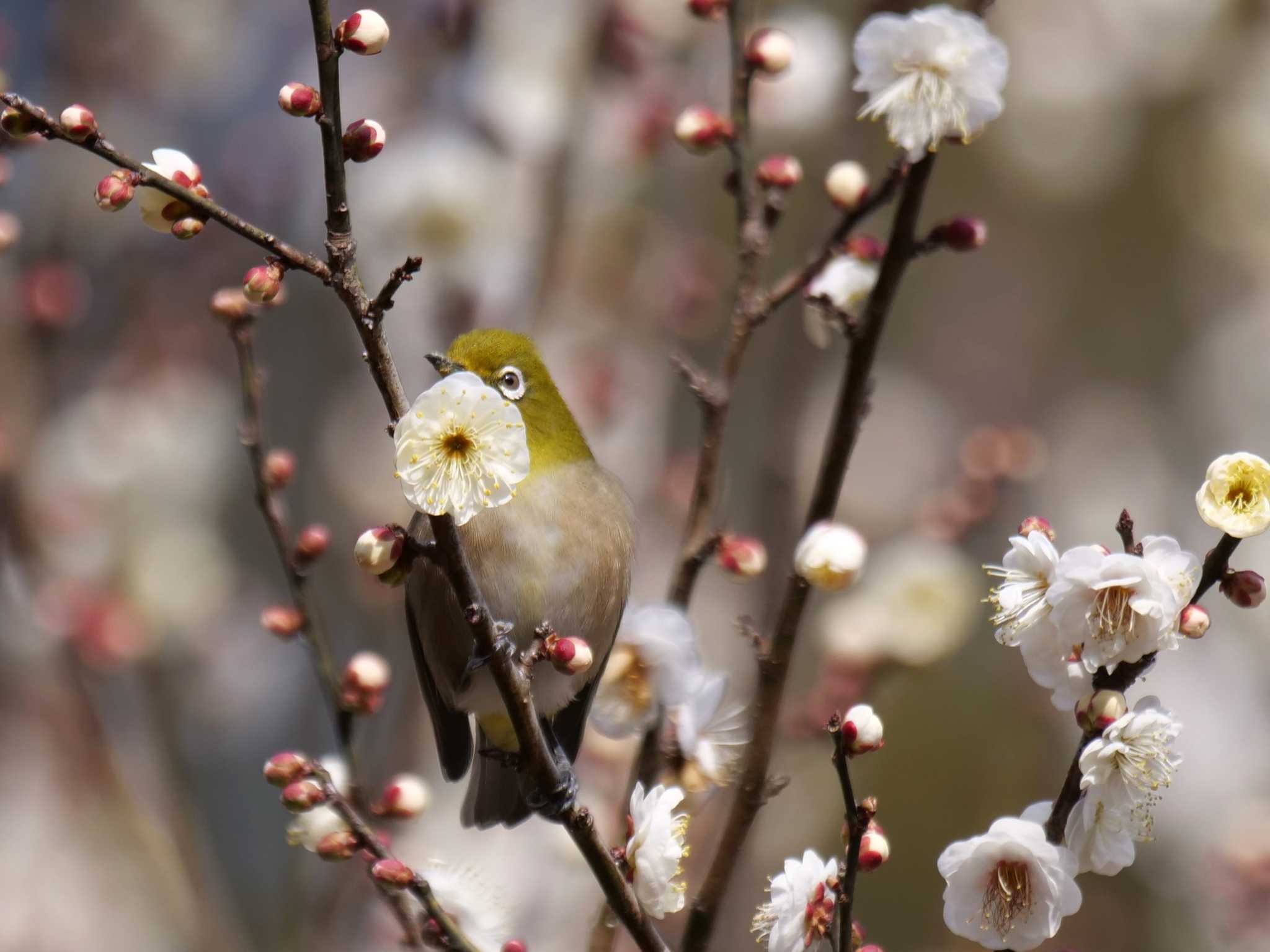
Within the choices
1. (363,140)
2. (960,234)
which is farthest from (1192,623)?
(363,140)

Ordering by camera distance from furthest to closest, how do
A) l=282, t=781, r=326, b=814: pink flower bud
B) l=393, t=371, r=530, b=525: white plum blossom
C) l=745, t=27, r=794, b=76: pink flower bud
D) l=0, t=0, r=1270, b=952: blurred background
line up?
l=0, t=0, r=1270, b=952: blurred background, l=745, t=27, r=794, b=76: pink flower bud, l=282, t=781, r=326, b=814: pink flower bud, l=393, t=371, r=530, b=525: white plum blossom

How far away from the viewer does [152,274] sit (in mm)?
6012

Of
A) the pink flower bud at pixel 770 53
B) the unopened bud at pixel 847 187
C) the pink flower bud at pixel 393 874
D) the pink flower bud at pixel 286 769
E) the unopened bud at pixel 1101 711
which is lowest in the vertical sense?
the pink flower bud at pixel 393 874

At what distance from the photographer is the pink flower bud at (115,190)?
1.89 meters

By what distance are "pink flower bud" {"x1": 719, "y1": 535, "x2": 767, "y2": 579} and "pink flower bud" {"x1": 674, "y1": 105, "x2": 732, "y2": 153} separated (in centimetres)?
82

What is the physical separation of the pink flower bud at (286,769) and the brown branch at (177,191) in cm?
88

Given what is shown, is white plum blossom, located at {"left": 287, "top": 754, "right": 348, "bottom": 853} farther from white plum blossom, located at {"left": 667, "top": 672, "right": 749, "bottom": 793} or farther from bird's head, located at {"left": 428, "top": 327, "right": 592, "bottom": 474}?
bird's head, located at {"left": 428, "top": 327, "right": 592, "bottom": 474}

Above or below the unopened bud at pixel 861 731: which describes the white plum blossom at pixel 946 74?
above

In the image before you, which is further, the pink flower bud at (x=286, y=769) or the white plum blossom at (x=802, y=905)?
the pink flower bud at (x=286, y=769)

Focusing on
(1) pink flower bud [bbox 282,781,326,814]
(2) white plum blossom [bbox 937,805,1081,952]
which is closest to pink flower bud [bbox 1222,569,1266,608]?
(2) white plum blossom [bbox 937,805,1081,952]

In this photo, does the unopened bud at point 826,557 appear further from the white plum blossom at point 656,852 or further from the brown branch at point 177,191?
the brown branch at point 177,191

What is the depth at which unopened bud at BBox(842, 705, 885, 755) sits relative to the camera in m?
2.14

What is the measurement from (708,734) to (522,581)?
70 cm

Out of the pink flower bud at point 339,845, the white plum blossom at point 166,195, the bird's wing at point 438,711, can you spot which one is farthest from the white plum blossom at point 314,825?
the white plum blossom at point 166,195
